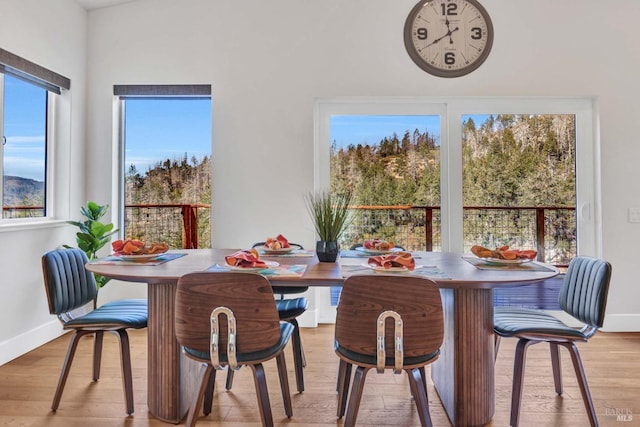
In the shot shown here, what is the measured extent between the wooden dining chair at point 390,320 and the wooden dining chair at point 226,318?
28cm

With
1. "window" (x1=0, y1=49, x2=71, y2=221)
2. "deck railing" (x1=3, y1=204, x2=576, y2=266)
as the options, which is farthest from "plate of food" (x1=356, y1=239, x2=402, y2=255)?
"window" (x1=0, y1=49, x2=71, y2=221)

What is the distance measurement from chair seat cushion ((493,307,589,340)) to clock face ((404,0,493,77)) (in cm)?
210

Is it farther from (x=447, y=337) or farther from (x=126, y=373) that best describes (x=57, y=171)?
(x=447, y=337)

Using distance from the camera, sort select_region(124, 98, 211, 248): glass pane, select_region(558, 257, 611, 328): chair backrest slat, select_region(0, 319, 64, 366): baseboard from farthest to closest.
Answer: select_region(124, 98, 211, 248): glass pane → select_region(0, 319, 64, 366): baseboard → select_region(558, 257, 611, 328): chair backrest slat

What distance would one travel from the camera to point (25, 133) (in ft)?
9.11

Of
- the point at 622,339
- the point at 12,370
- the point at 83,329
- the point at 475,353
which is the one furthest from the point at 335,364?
the point at 622,339

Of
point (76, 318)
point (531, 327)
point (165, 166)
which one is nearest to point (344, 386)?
point (531, 327)

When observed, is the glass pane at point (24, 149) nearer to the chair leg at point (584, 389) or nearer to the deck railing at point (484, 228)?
the deck railing at point (484, 228)

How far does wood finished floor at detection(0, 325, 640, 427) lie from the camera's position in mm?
1789

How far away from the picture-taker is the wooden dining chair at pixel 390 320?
1285 mm

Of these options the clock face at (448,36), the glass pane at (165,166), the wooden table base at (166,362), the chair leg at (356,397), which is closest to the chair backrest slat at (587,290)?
the chair leg at (356,397)

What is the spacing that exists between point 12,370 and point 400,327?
245 centimetres

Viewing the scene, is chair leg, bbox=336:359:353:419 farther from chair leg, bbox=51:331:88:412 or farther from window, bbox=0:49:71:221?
window, bbox=0:49:71:221

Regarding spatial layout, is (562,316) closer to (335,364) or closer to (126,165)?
(335,364)
